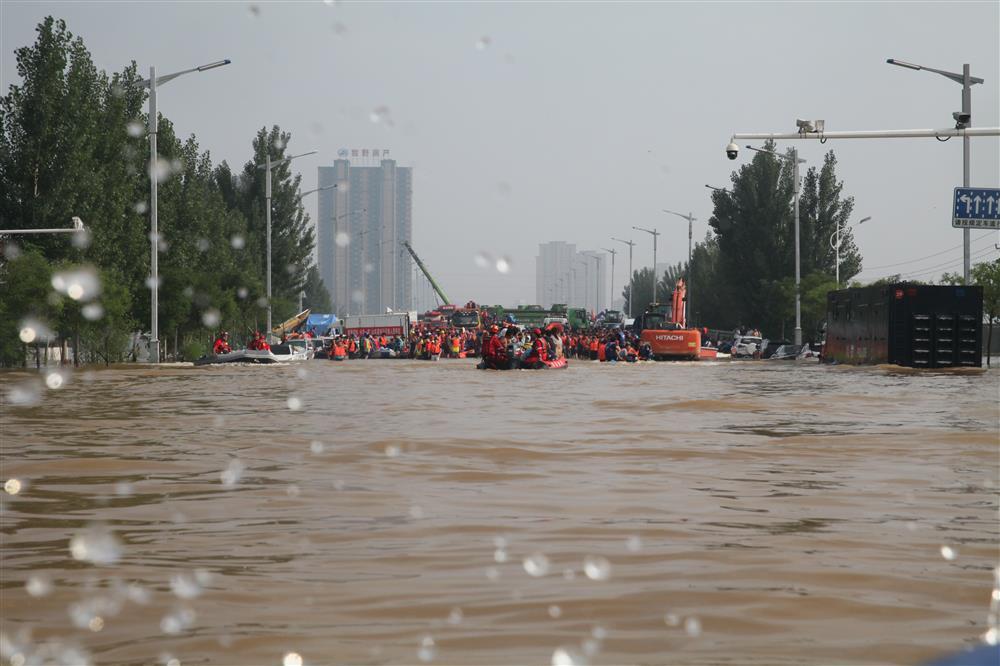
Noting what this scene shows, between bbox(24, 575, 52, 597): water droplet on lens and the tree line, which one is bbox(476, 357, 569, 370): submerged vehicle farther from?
bbox(24, 575, 52, 597): water droplet on lens

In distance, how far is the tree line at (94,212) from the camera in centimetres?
4709

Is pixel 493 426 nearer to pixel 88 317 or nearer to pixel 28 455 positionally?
pixel 28 455

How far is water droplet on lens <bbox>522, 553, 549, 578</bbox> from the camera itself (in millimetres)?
6613

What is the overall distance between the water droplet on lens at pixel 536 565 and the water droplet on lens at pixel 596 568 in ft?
0.67

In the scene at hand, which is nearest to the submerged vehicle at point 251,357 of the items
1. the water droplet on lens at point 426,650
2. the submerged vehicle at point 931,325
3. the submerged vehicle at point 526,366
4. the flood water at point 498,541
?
the submerged vehicle at point 526,366

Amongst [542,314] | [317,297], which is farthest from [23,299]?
[317,297]

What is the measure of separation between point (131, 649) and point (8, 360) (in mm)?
44657

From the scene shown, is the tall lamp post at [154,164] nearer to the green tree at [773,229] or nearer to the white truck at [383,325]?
the white truck at [383,325]

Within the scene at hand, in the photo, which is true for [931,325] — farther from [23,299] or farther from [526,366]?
[23,299]

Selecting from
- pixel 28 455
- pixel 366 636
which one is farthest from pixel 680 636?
pixel 28 455

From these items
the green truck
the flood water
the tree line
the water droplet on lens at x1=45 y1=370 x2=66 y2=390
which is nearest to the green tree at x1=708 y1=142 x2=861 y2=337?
the green truck

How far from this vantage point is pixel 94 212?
5041cm

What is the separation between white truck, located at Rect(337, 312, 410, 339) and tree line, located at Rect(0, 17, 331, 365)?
18.5 m

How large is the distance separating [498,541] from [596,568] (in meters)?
1.09
